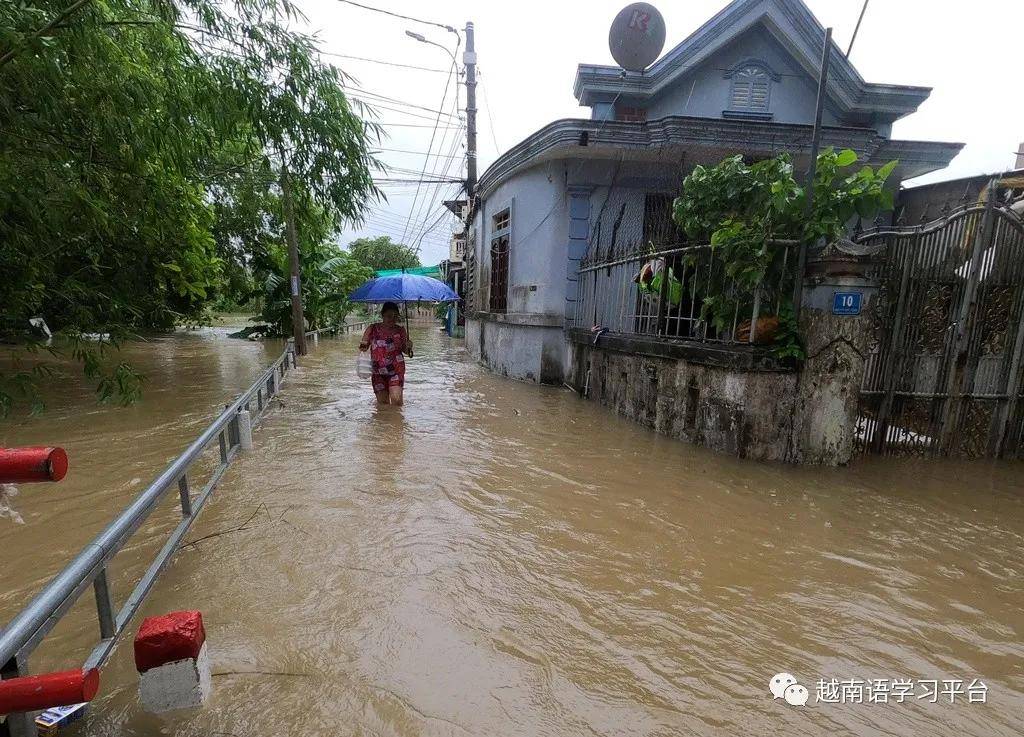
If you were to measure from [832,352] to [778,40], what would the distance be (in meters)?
8.95

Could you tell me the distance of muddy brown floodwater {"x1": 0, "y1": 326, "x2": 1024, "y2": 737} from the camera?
2365 millimetres

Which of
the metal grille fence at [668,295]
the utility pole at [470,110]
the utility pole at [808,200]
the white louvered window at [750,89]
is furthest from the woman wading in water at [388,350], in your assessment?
the utility pole at [470,110]

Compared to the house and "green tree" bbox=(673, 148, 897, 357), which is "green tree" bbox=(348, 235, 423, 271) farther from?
"green tree" bbox=(673, 148, 897, 357)

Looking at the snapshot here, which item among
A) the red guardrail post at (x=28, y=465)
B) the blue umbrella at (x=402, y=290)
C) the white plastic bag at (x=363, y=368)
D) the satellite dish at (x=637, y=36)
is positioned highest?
the satellite dish at (x=637, y=36)

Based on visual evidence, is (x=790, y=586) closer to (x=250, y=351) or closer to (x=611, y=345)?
(x=611, y=345)

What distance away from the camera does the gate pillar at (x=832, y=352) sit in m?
5.38

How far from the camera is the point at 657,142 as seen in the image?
9.27 metres

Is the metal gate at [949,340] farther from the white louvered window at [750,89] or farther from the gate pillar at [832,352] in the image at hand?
the white louvered window at [750,89]

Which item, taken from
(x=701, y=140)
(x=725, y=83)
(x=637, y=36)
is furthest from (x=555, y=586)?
(x=725, y=83)

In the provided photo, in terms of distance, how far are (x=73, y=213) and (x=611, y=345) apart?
6.67 meters

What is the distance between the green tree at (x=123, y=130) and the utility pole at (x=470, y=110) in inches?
460

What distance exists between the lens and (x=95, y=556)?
6.68 ft

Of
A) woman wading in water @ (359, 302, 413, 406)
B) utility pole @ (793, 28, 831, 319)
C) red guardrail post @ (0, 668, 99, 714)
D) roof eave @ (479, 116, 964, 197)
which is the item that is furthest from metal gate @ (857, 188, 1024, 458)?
red guardrail post @ (0, 668, 99, 714)

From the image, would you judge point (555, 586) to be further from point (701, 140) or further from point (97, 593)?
point (701, 140)
